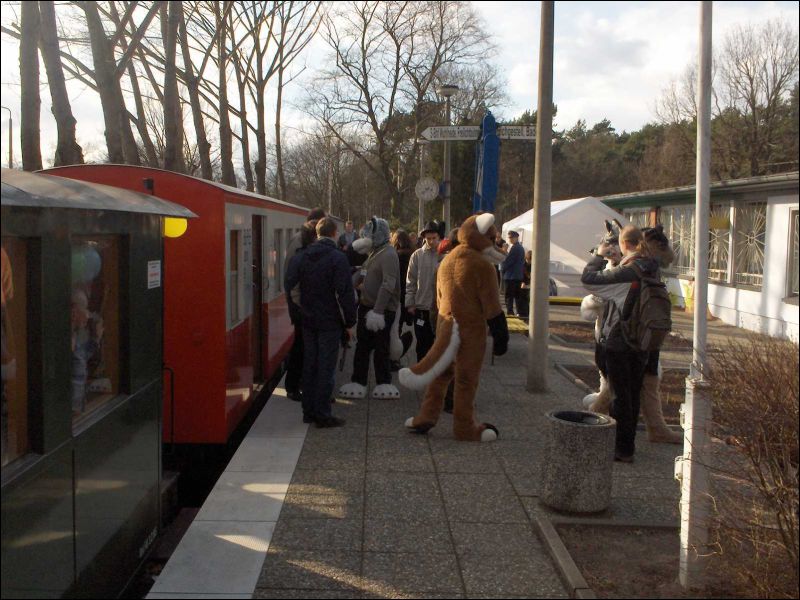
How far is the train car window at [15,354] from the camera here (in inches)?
124

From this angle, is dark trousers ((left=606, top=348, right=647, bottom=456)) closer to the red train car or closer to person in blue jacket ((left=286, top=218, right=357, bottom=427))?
person in blue jacket ((left=286, top=218, right=357, bottom=427))

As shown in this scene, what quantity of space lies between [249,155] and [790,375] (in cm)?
2798

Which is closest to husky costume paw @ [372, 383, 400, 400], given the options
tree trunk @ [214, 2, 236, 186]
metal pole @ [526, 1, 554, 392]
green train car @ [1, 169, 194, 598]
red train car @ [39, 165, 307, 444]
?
metal pole @ [526, 1, 554, 392]

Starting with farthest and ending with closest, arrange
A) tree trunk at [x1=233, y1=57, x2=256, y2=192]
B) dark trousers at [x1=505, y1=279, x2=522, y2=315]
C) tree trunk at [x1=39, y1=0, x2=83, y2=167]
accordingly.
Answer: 1. tree trunk at [x1=233, y1=57, x2=256, y2=192]
2. dark trousers at [x1=505, y1=279, x2=522, y2=315]
3. tree trunk at [x1=39, y1=0, x2=83, y2=167]

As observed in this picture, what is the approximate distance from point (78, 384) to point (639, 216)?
22.8m

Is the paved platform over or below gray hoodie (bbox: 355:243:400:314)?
below

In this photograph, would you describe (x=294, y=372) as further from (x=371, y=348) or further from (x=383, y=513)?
(x=383, y=513)

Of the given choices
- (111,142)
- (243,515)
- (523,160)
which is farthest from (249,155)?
(523,160)

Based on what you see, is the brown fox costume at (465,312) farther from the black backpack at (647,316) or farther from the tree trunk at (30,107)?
the tree trunk at (30,107)

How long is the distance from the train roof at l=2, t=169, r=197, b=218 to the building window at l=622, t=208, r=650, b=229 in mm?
20092

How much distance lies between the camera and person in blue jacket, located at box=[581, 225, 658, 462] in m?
6.64

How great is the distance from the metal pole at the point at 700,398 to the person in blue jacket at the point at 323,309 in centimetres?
395

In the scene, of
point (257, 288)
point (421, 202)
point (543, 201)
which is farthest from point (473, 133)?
point (421, 202)

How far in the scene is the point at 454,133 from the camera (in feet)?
42.8
